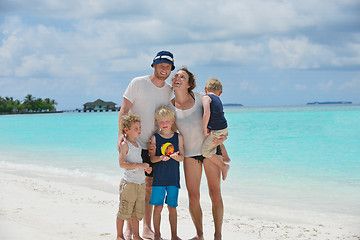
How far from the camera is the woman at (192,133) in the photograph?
4.07m

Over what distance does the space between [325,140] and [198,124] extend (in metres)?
20.3

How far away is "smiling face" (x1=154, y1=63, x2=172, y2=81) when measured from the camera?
163 inches

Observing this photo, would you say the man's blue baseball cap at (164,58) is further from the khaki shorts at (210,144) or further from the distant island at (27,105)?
the distant island at (27,105)

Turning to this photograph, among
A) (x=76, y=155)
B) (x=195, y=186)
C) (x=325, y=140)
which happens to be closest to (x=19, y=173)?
(x=76, y=155)

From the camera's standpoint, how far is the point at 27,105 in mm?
100625

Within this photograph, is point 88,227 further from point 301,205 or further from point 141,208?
point 301,205

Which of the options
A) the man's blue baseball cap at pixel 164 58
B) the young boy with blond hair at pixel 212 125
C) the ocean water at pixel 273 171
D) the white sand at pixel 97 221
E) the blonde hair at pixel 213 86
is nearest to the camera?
the young boy with blond hair at pixel 212 125

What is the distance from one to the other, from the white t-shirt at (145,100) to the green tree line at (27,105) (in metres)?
97.7


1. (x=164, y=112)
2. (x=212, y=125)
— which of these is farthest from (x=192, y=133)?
(x=164, y=112)

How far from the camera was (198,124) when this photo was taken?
4.07 metres

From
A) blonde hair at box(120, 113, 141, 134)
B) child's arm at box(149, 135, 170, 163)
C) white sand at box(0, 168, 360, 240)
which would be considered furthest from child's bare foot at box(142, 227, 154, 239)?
blonde hair at box(120, 113, 141, 134)

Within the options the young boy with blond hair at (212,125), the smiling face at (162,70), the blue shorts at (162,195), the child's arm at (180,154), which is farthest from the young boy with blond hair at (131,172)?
the young boy with blond hair at (212,125)

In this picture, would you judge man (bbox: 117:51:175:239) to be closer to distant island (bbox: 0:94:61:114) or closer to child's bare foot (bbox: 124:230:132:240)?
child's bare foot (bbox: 124:230:132:240)

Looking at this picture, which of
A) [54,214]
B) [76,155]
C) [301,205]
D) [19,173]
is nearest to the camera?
[54,214]
